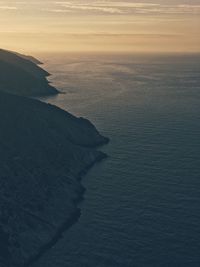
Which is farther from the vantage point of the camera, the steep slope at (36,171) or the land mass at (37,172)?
the steep slope at (36,171)

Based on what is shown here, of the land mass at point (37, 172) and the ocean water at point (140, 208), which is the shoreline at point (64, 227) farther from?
the ocean water at point (140, 208)

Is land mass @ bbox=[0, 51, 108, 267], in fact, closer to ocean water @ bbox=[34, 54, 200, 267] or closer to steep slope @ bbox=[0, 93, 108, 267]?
steep slope @ bbox=[0, 93, 108, 267]

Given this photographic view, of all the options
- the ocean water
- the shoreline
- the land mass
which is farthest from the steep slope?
the ocean water

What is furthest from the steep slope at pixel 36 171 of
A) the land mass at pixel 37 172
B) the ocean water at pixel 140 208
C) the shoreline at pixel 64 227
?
the ocean water at pixel 140 208

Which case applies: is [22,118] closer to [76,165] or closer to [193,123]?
[76,165]

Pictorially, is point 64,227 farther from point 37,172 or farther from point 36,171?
point 36,171

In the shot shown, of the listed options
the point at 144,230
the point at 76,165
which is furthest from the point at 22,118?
the point at 144,230

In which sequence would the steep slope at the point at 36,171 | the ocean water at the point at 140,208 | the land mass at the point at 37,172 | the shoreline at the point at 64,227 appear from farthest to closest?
1. the steep slope at the point at 36,171
2. the land mass at the point at 37,172
3. the shoreline at the point at 64,227
4. the ocean water at the point at 140,208

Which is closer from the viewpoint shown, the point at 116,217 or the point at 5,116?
the point at 116,217
